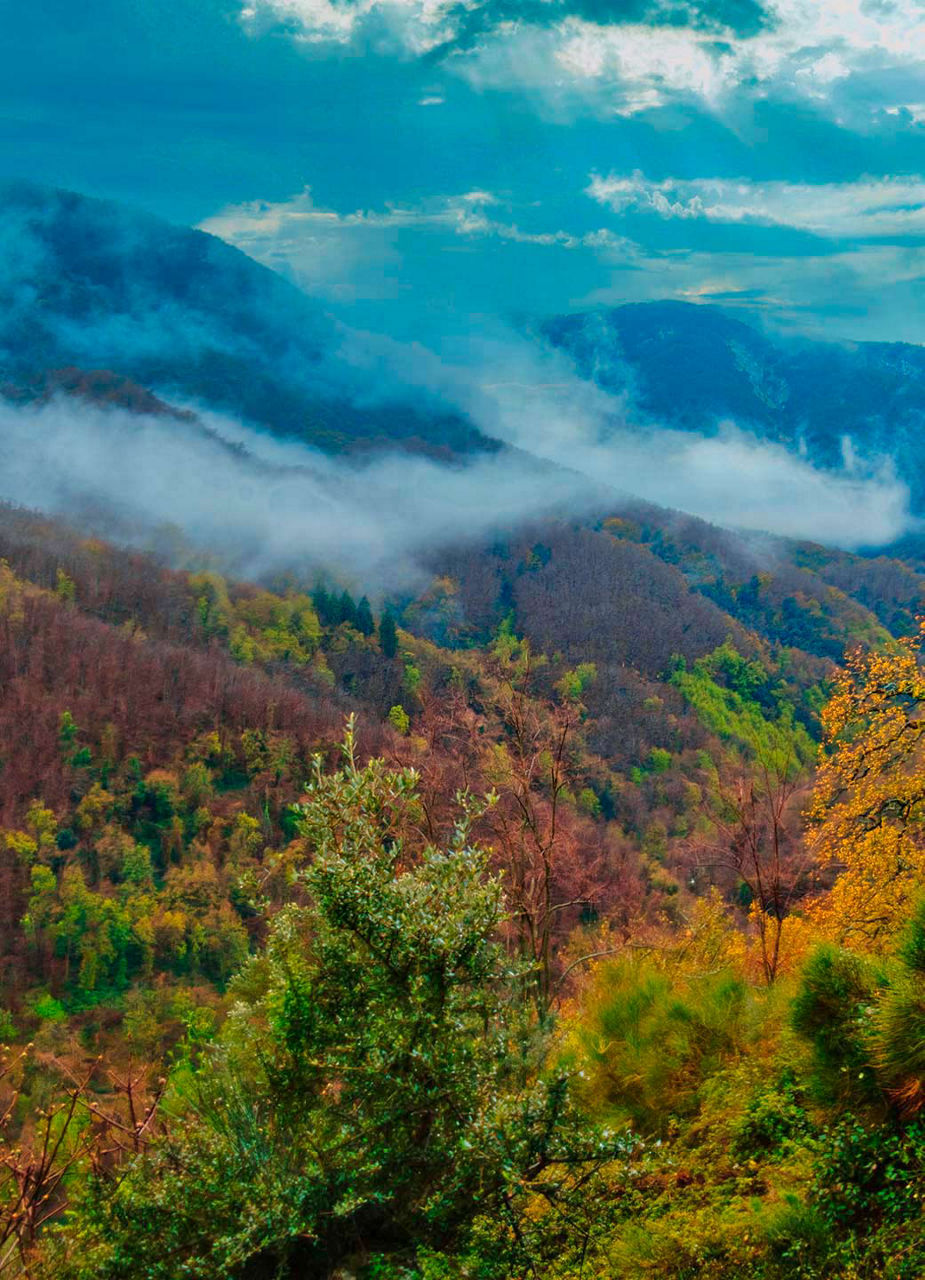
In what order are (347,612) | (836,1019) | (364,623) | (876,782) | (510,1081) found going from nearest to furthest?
(836,1019)
(510,1081)
(876,782)
(364,623)
(347,612)

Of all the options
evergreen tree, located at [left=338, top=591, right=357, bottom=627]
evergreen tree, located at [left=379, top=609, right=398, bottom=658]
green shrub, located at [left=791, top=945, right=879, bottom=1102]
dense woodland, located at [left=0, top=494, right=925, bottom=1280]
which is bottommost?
evergreen tree, located at [left=379, top=609, right=398, bottom=658]

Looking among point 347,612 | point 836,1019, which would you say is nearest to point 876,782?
point 836,1019

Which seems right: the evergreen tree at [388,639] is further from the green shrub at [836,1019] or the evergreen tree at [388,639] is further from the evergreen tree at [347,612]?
the green shrub at [836,1019]

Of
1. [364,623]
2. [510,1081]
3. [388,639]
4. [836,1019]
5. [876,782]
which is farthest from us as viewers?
[364,623]

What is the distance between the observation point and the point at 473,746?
A: 1967cm

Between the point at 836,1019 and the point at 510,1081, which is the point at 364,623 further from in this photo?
the point at 836,1019

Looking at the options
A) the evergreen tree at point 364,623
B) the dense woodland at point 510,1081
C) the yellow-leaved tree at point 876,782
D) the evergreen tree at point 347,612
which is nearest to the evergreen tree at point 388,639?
the evergreen tree at point 364,623

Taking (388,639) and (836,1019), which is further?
(388,639)

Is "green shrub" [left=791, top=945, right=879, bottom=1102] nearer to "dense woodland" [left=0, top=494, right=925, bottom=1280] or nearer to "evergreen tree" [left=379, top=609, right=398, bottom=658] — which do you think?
"dense woodland" [left=0, top=494, right=925, bottom=1280]

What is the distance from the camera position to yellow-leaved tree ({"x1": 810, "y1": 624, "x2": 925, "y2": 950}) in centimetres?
1380

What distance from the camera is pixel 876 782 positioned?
14680 mm

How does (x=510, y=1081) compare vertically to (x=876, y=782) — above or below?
below

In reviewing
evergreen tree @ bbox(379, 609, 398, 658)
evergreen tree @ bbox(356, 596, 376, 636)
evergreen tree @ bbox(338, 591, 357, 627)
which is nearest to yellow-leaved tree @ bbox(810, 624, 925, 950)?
evergreen tree @ bbox(379, 609, 398, 658)

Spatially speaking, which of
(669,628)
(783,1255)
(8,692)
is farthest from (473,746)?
(669,628)
